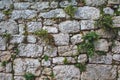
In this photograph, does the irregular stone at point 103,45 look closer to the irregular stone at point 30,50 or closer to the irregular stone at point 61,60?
the irregular stone at point 61,60

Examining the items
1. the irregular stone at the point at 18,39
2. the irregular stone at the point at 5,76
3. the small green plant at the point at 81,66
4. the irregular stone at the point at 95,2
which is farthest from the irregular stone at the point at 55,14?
the irregular stone at the point at 5,76

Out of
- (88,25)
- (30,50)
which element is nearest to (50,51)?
(30,50)

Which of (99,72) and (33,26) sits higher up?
(33,26)

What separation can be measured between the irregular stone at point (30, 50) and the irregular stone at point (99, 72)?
850 millimetres

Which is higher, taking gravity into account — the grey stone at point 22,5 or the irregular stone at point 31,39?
the grey stone at point 22,5

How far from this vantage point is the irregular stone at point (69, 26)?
480cm

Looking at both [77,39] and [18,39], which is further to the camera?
[18,39]

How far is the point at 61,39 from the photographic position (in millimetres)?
4820

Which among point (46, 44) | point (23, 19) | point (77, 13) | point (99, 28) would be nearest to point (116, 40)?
point (99, 28)

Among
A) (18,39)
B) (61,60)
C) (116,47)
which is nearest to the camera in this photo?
(116,47)

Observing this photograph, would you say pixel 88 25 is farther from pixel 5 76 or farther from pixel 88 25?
pixel 5 76

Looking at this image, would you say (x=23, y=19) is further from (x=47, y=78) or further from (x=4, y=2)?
(x=47, y=78)

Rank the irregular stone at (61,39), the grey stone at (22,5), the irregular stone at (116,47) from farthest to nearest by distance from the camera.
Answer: the grey stone at (22,5), the irregular stone at (61,39), the irregular stone at (116,47)

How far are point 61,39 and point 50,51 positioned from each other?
277 millimetres
